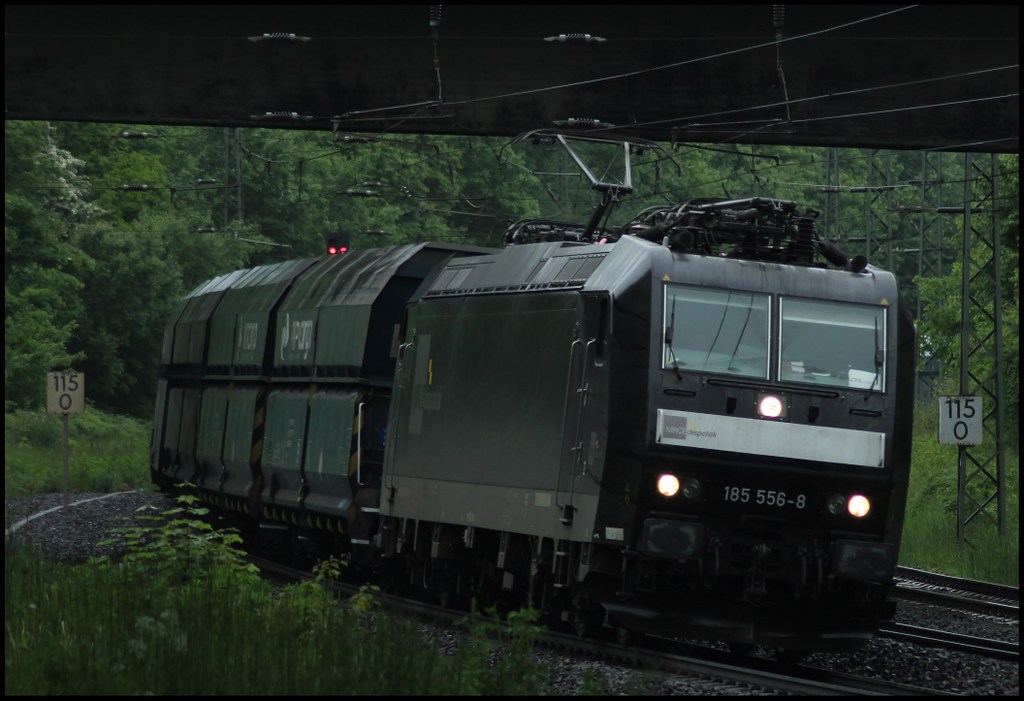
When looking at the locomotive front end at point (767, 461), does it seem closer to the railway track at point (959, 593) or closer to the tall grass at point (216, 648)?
the tall grass at point (216, 648)

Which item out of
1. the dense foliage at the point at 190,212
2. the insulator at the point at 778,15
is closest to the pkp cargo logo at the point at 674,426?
the insulator at the point at 778,15

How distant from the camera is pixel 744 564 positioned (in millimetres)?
13594

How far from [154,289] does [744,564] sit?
4396 centimetres

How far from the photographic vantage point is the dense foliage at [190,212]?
4300 cm

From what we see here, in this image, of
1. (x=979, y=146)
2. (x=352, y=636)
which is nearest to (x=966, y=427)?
(x=979, y=146)

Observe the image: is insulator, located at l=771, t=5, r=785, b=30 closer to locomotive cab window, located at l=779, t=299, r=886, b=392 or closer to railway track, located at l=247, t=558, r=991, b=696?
locomotive cab window, located at l=779, t=299, r=886, b=392

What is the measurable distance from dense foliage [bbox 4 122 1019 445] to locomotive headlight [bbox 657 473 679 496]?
92.4 feet

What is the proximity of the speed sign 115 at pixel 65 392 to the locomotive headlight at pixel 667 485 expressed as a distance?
16926 mm

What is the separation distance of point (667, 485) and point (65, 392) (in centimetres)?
1729

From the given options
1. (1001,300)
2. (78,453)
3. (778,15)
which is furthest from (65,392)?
(78,453)

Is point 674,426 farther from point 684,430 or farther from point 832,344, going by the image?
point 832,344

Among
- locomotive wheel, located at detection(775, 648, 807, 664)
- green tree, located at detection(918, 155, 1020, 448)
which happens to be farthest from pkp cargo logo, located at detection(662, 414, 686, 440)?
green tree, located at detection(918, 155, 1020, 448)

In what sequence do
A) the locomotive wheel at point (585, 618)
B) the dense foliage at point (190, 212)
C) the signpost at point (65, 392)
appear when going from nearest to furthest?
1. the locomotive wheel at point (585, 618)
2. the signpost at point (65, 392)
3. the dense foliage at point (190, 212)

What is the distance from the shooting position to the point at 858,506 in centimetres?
1373
